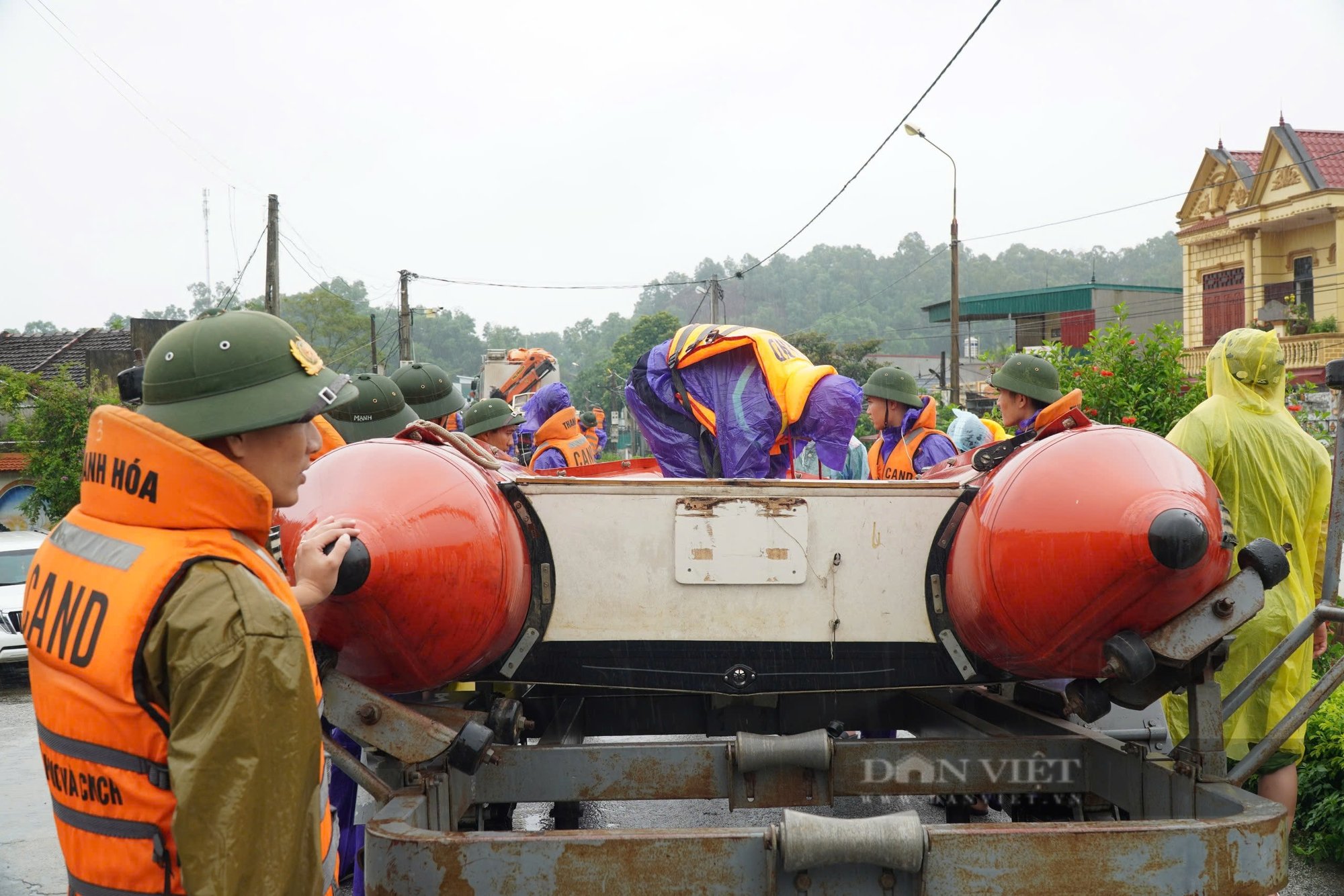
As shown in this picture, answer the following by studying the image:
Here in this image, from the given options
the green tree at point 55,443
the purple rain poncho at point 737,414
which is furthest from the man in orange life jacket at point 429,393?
the green tree at point 55,443

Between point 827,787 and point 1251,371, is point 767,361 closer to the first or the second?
point 1251,371

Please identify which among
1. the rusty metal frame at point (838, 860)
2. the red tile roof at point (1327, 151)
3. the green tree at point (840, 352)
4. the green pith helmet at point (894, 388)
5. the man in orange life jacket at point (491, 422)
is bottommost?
the rusty metal frame at point (838, 860)

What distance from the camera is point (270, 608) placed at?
1.80 metres

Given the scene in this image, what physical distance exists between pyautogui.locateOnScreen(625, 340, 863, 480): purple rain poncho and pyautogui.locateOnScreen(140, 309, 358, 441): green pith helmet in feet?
9.67

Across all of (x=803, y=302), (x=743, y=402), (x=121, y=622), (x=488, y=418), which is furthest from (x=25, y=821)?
(x=803, y=302)

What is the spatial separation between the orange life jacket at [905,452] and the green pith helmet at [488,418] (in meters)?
2.49

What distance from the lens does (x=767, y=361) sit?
4.86 m

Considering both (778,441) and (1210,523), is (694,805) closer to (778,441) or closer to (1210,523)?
(778,441)

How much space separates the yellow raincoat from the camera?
413cm

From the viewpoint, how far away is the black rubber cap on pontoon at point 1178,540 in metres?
2.74

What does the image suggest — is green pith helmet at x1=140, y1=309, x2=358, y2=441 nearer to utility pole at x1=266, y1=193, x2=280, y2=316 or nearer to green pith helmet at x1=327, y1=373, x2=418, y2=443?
green pith helmet at x1=327, y1=373, x2=418, y2=443

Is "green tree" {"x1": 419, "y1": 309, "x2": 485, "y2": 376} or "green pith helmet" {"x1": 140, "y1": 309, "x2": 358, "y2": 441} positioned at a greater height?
"green tree" {"x1": 419, "y1": 309, "x2": 485, "y2": 376}

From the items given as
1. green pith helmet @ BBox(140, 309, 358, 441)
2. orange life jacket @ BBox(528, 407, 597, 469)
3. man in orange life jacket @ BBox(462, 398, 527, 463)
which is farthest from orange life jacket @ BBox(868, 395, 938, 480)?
green pith helmet @ BBox(140, 309, 358, 441)

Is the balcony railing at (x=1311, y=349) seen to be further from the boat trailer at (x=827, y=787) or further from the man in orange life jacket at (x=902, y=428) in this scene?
the boat trailer at (x=827, y=787)
